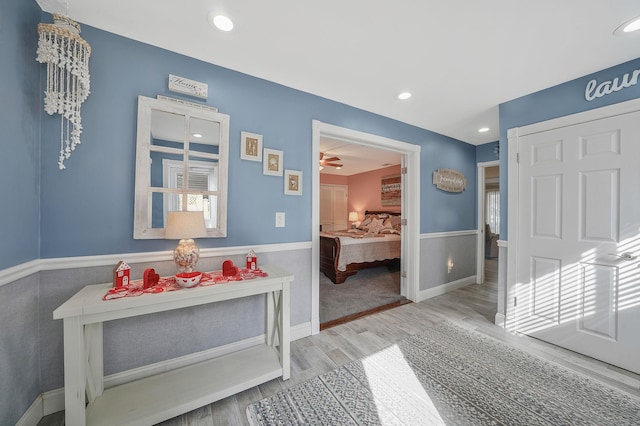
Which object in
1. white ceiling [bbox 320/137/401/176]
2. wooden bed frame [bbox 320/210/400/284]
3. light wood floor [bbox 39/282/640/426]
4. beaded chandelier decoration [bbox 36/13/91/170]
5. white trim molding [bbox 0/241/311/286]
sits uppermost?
white ceiling [bbox 320/137/401/176]

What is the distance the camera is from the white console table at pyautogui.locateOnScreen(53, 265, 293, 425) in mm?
1144

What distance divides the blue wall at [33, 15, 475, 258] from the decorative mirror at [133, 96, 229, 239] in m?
0.07

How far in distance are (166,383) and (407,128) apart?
356 centimetres

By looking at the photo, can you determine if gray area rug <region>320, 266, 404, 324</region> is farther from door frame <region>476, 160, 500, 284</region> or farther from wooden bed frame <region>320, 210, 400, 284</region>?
door frame <region>476, 160, 500, 284</region>

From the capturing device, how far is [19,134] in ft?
4.06

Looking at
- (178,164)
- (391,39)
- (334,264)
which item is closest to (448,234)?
(334,264)

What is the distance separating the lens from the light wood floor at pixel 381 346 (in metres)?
1.46

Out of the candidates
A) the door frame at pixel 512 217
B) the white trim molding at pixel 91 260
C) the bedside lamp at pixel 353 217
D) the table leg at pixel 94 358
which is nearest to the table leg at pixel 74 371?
the table leg at pixel 94 358

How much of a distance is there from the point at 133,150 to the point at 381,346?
2.59m

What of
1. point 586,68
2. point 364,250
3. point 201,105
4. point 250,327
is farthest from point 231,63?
point 364,250

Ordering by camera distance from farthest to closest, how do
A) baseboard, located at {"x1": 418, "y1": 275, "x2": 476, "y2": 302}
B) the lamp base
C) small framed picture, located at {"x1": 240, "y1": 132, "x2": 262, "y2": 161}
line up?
baseboard, located at {"x1": 418, "y1": 275, "x2": 476, "y2": 302}
small framed picture, located at {"x1": 240, "y1": 132, "x2": 262, "y2": 161}
the lamp base

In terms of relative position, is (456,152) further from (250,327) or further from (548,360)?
(250,327)

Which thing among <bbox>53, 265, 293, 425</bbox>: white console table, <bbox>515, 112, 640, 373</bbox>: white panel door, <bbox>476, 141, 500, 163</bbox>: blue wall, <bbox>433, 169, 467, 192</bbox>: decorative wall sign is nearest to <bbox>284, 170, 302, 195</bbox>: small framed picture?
<bbox>53, 265, 293, 425</bbox>: white console table

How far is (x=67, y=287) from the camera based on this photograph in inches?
57.6
